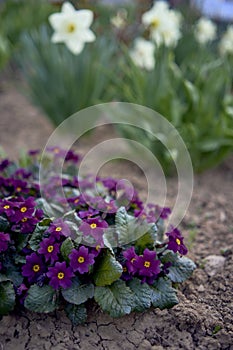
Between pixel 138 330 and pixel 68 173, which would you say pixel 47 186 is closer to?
pixel 68 173

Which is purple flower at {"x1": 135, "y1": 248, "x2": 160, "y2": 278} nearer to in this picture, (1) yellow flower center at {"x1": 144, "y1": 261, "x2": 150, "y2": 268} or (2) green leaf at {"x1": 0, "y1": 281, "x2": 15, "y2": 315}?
(1) yellow flower center at {"x1": 144, "y1": 261, "x2": 150, "y2": 268}

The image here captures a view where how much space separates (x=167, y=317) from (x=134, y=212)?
1.45 ft

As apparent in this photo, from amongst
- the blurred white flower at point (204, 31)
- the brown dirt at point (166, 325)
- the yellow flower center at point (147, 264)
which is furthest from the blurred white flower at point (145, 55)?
the yellow flower center at point (147, 264)

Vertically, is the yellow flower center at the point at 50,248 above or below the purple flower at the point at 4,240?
below

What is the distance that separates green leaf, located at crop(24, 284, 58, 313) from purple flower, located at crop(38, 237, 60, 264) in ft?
0.34

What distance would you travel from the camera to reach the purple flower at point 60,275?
1532 mm

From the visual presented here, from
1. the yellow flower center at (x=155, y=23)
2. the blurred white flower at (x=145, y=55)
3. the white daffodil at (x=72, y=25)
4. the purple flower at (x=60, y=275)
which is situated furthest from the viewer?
the blurred white flower at (x=145, y=55)

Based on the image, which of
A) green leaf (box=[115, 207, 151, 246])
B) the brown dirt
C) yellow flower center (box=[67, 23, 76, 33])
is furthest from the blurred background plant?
green leaf (box=[115, 207, 151, 246])

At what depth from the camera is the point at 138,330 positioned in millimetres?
1607

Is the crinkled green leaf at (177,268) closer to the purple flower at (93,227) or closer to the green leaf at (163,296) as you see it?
the green leaf at (163,296)

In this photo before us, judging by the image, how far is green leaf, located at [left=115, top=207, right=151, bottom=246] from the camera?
1.72 meters

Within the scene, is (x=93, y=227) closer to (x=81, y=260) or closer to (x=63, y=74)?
(x=81, y=260)

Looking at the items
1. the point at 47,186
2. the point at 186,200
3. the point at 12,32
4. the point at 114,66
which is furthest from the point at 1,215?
the point at 12,32

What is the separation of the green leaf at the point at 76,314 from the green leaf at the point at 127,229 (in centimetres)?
28
